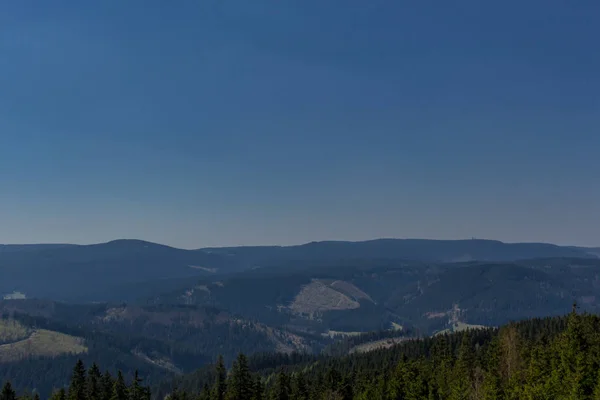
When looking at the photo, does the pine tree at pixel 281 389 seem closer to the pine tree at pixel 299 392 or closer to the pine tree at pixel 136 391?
the pine tree at pixel 299 392

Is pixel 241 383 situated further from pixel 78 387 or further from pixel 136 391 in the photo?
pixel 78 387

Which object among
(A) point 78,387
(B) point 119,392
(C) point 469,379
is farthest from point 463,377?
(A) point 78,387

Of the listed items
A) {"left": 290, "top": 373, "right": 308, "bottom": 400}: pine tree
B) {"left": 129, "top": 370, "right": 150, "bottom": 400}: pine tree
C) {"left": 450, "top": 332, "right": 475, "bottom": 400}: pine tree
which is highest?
{"left": 450, "top": 332, "right": 475, "bottom": 400}: pine tree

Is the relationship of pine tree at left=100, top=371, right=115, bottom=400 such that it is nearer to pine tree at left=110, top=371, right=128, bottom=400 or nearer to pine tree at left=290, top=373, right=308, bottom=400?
pine tree at left=110, top=371, right=128, bottom=400

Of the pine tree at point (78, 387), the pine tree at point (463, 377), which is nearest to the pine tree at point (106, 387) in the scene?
the pine tree at point (78, 387)

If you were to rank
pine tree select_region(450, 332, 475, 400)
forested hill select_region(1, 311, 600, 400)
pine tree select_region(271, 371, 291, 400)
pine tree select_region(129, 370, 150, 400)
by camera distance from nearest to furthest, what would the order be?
1. forested hill select_region(1, 311, 600, 400)
2. pine tree select_region(450, 332, 475, 400)
3. pine tree select_region(129, 370, 150, 400)
4. pine tree select_region(271, 371, 291, 400)

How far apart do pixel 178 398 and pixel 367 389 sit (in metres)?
52.2

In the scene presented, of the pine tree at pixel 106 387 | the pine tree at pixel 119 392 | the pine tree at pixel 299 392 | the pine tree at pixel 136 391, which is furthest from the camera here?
the pine tree at pixel 299 392

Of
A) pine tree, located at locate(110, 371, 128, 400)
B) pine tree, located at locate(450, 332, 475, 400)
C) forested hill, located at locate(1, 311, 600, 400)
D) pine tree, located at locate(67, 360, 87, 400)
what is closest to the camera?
forested hill, located at locate(1, 311, 600, 400)

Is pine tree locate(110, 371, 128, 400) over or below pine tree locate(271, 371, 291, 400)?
over

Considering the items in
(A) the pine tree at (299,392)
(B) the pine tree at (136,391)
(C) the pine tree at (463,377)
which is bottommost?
(A) the pine tree at (299,392)

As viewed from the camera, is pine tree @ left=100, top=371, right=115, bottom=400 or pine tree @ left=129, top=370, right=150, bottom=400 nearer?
pine tree @ left=129, top=370, right=150, bottom=400

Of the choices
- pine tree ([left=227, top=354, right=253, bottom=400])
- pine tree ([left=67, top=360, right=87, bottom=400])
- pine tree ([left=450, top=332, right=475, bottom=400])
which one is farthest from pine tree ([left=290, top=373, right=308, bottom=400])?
pine tree ([left=67, top=360, right=87, bottom=400])

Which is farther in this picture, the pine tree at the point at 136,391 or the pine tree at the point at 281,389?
the pine tree at the point at 281,389
